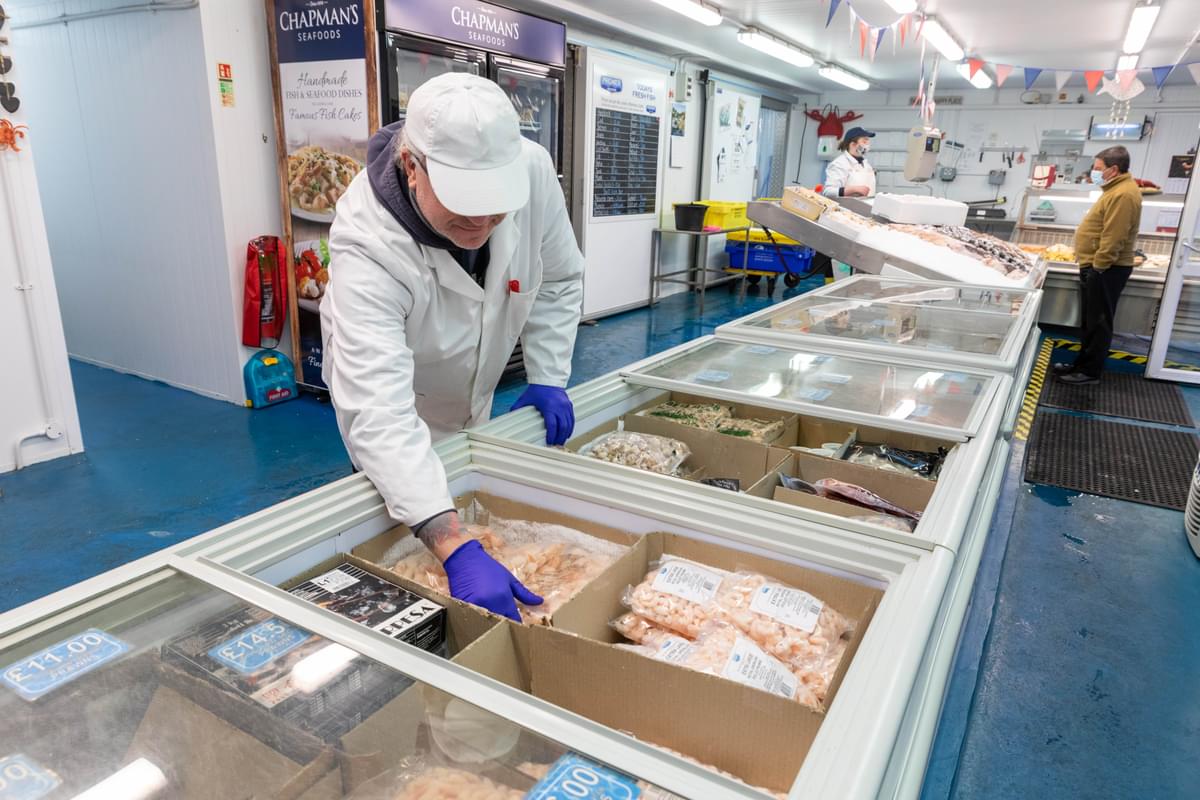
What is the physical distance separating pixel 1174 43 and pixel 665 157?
5953mm

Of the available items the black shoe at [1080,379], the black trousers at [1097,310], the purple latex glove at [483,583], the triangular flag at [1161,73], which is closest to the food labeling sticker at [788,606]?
the purple latex glove at [483,583]

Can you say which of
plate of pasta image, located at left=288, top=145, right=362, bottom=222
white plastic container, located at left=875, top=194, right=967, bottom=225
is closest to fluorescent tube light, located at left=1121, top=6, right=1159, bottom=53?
white plastic container, located at left=875, top=194, right=967, bottom=225

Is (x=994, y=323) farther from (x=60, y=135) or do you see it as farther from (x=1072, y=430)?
(x=60, y=135)

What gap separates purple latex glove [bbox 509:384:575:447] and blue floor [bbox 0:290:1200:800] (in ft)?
4.55

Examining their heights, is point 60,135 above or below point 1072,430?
above

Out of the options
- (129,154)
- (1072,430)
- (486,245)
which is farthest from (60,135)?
(1072,430)

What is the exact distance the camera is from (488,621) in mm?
1244

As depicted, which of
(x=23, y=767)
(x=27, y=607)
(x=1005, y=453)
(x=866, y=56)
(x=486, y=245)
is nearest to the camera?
(x=23, y=767)

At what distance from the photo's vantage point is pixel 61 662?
0.99m

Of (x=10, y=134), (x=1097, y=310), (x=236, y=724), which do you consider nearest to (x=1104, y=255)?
(x=1097, y=310)

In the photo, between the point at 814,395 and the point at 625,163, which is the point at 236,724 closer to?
the point at 814,395

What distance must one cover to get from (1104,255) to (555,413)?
239 inches

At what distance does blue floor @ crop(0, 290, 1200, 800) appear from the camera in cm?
233

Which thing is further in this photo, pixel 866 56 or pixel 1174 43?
pixel 866 56
